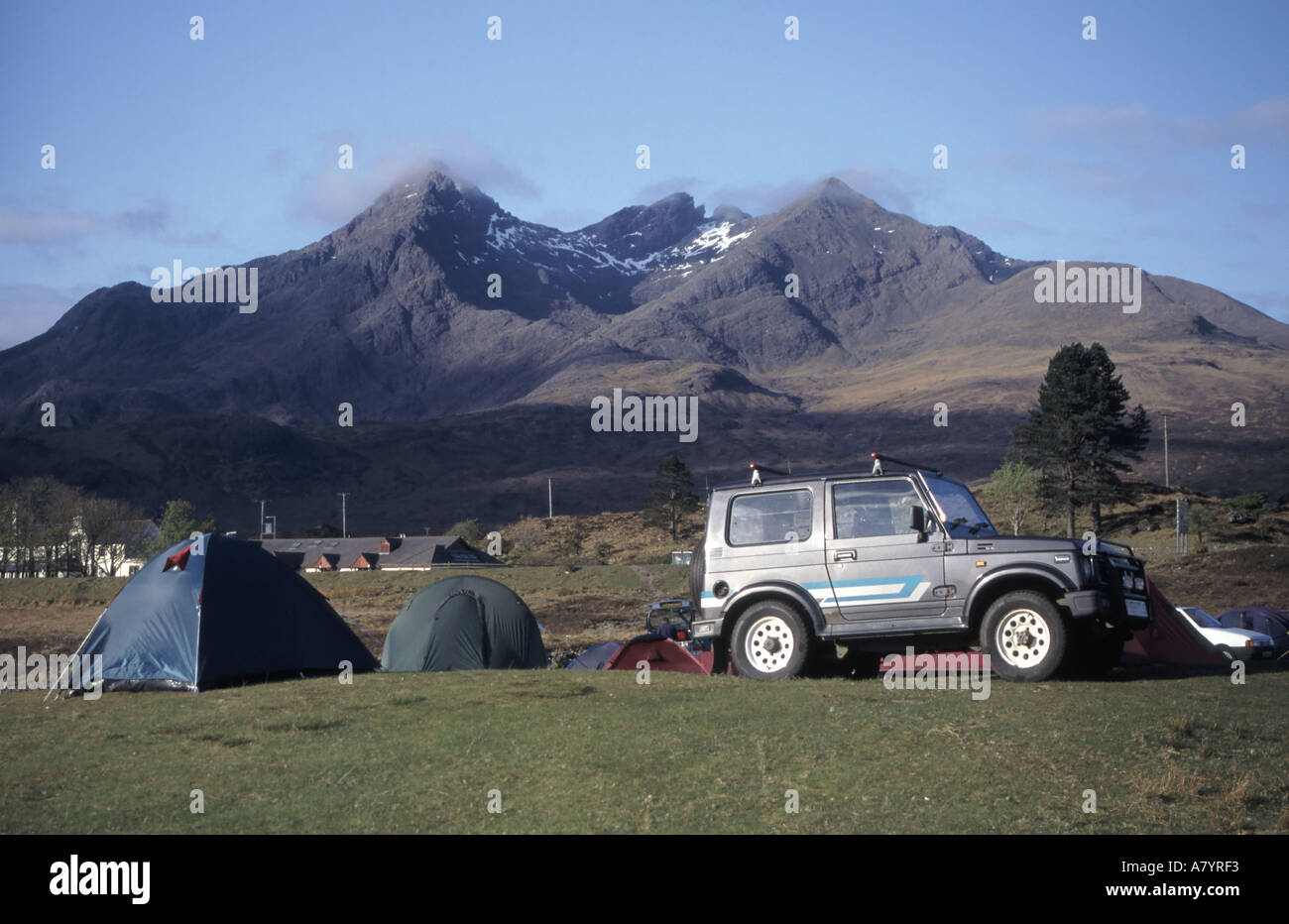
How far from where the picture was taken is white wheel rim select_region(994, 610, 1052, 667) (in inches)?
520

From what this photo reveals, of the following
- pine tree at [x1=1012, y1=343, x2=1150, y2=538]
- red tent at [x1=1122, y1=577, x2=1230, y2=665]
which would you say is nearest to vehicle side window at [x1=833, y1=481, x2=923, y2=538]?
red tent at [x1=1122, y1=577, x2=1230, y2=665]

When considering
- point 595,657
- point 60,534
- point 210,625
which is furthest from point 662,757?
point 60,534

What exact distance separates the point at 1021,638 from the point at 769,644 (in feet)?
9.98

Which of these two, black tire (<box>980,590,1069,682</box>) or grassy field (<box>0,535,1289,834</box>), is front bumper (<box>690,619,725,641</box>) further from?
black tire (<box>980,590,1069,682</box>)

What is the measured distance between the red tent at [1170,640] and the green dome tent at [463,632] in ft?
36.8

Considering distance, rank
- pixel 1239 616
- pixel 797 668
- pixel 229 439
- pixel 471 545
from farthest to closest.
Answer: pixel 229 439 → pixel 471 545 → pixel 1239 616 → pixel 797 668

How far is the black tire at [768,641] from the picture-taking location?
1408 cm

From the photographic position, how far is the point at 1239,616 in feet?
106

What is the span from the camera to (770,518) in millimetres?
14445
